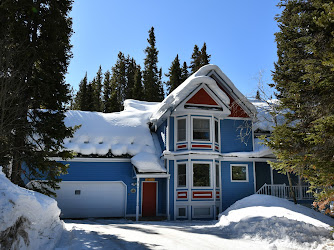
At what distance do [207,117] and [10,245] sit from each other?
1502 centimetres

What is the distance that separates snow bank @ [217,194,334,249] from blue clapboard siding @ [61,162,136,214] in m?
6.43

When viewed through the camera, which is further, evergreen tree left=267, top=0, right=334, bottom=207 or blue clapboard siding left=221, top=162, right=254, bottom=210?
blue clapboard siding left=221, top=162, right=254, bottom=210

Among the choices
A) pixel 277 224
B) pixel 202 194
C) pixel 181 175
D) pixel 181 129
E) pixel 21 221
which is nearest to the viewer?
pixel 21 221

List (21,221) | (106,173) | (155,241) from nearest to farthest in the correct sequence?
(21,221) → (155,241) → (106,173)

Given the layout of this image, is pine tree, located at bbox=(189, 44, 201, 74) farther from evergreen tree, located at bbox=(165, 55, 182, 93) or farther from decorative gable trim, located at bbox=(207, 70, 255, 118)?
decorative gable trim, located at bbox=(207, 70, 255, 118)

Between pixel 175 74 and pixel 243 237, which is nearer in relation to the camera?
pixel 243 237

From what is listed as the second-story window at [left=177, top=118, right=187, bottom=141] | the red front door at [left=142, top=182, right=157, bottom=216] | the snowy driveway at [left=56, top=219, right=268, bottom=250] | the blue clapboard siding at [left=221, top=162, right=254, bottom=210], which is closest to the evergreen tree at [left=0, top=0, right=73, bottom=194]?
the snowy driveway at [left=56, top=219, right=268, bottom=250]

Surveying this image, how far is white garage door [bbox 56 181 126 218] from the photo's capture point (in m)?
17.9

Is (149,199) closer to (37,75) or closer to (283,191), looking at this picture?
(283,191)

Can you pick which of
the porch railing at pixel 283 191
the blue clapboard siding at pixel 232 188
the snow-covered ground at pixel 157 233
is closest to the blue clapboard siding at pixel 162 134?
the blue clapboard siding at pixel 232 188

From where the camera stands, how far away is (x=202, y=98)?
1895cm

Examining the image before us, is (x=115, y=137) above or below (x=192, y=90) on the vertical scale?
below

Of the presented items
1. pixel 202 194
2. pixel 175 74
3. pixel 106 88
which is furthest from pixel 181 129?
pixel 106 88

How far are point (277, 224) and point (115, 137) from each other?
12.7 m
